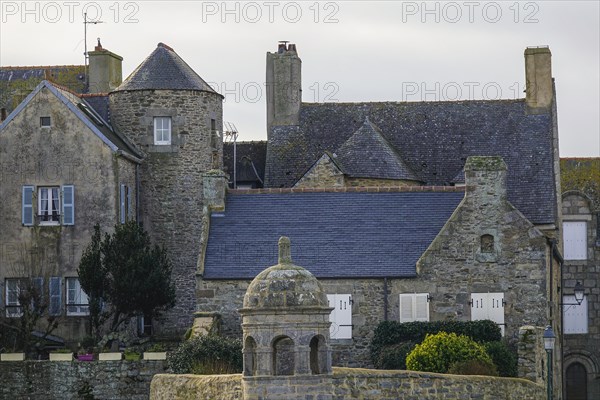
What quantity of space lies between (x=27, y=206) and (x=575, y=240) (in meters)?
22.2

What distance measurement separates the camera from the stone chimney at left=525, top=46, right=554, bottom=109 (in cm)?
6353

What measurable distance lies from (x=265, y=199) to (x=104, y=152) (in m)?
4.97

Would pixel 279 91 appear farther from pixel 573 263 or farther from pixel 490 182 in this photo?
pixel 490 182

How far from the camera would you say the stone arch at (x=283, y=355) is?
34.2 meters

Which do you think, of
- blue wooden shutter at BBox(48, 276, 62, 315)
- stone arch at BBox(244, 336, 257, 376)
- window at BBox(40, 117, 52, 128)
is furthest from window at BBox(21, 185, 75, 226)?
stone arch at BBox(244, 336, 257, 376)

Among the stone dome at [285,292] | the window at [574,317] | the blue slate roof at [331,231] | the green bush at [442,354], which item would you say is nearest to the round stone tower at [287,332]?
the stone dome at [285,292]

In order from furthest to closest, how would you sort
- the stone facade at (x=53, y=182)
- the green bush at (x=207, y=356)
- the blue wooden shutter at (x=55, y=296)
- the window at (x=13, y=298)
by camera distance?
the stone facade at (x=53, y=182) → the blue wooden shutter at (x=55, y=296) → the window at (x=13, y=298) → the green bush at (x=207, y=356)

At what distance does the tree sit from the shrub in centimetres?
1154

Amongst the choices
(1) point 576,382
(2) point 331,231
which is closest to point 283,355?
(2) point 331,231

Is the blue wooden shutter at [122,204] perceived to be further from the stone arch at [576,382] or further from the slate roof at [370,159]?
the stone arch at [576,382]

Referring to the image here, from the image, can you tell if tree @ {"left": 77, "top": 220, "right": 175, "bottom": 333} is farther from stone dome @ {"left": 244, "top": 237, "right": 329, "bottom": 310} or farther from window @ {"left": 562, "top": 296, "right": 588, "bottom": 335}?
window @ {"left": 562, "top": 296, "right": 588, "bottom": 335}

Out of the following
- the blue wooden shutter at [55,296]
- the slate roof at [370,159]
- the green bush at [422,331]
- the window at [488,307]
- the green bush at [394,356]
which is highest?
the slate roof at [370,159]

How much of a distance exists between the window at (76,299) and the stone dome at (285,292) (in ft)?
61.5

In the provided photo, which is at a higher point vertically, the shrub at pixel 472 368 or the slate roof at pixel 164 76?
the slate roof at pixel 164 76
